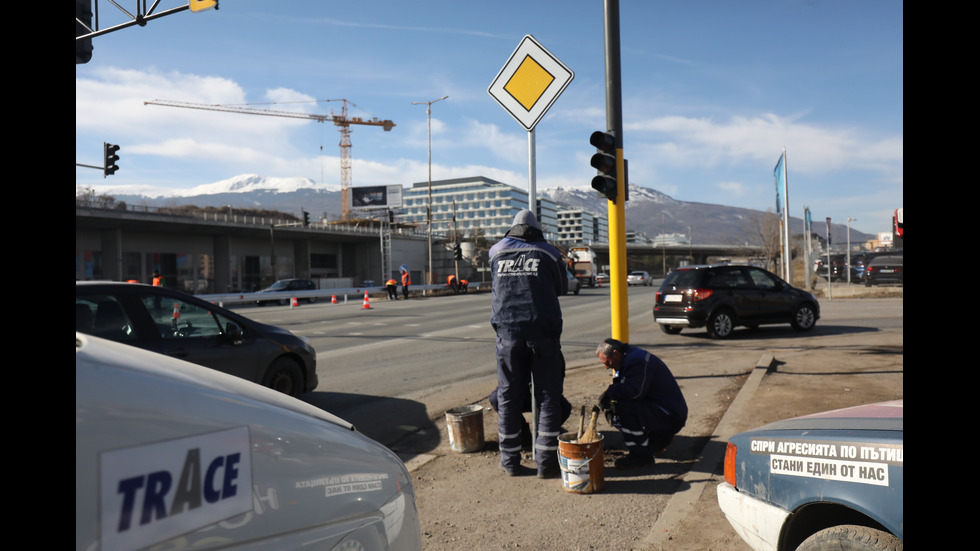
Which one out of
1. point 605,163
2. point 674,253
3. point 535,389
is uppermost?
point 674,253

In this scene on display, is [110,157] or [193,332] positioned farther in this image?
[110,157]

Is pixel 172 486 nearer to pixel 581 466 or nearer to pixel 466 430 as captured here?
pixel 581 466

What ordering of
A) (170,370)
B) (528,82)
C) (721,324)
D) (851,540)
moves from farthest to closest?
(721,324) → (528,82) → (851,540) → (170,370)

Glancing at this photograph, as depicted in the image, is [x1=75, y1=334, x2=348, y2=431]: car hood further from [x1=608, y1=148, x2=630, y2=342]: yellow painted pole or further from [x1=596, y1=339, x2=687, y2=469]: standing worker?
[x1=608, y1=148, x2=630, y2=342]: yellow painted pole

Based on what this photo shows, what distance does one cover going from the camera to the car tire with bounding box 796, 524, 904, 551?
2389 mm

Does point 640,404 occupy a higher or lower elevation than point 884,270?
lower

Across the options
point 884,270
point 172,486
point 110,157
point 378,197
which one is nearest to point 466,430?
point 172,486

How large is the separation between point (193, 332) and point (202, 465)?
5.68 metres

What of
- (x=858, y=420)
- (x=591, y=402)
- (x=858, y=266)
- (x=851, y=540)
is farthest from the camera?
(x=858, y=266)

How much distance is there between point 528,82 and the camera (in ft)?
20.1

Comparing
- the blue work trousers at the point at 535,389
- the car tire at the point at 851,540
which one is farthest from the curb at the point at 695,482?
the car tire at the point at 851,540

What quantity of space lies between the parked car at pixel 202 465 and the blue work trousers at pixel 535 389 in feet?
9.74
